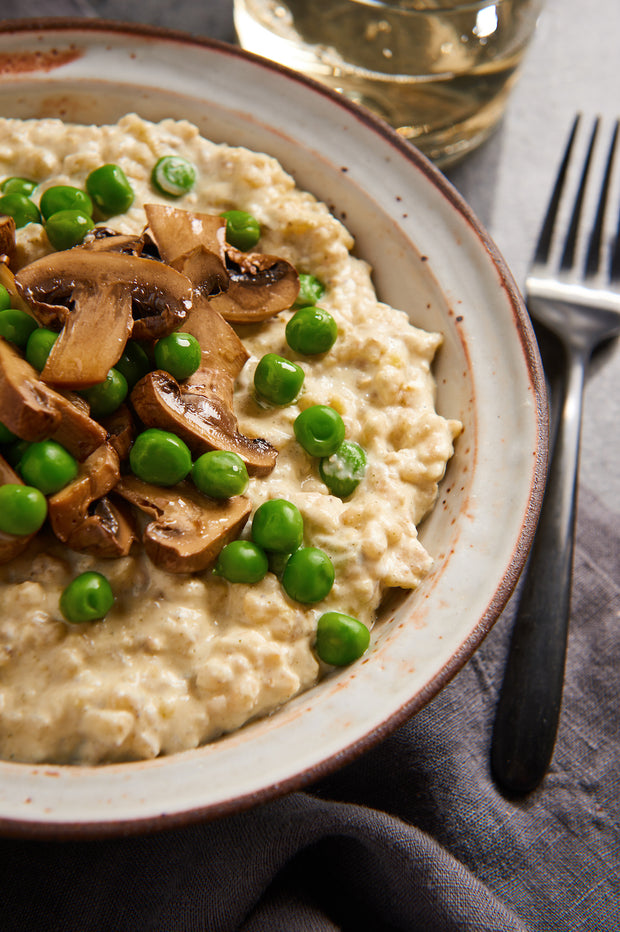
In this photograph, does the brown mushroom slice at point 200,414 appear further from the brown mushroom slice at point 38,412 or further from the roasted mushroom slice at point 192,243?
the roasted mushroom slice at point 192,243

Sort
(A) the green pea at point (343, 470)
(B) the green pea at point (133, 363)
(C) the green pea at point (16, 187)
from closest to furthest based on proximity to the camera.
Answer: (B) the green pea at point (133, 363), (A) the green pea at point (343, 470), (C) the green pea at point (16, 187)

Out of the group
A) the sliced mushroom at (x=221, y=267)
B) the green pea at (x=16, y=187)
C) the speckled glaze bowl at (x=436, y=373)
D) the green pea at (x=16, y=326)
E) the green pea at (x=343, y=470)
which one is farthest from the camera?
the green pea at (x=16, y=187)

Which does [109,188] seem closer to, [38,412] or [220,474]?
[38,412]

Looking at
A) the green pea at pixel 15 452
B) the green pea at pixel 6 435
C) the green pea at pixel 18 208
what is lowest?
the green pea at pixel 15 452

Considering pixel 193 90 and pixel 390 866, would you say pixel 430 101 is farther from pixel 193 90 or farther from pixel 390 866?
pixel 390 866

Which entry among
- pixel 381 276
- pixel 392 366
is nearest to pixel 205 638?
pixel 392 366

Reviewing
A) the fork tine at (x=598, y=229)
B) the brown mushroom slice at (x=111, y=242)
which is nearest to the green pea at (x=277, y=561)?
the brown mushroom slice at (x=111, y=242)

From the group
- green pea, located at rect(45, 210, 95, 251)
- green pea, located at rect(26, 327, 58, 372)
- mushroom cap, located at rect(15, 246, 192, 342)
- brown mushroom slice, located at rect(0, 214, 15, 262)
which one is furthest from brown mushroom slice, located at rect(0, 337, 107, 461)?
green pea, located at rect(45, 210, 95, 251)
